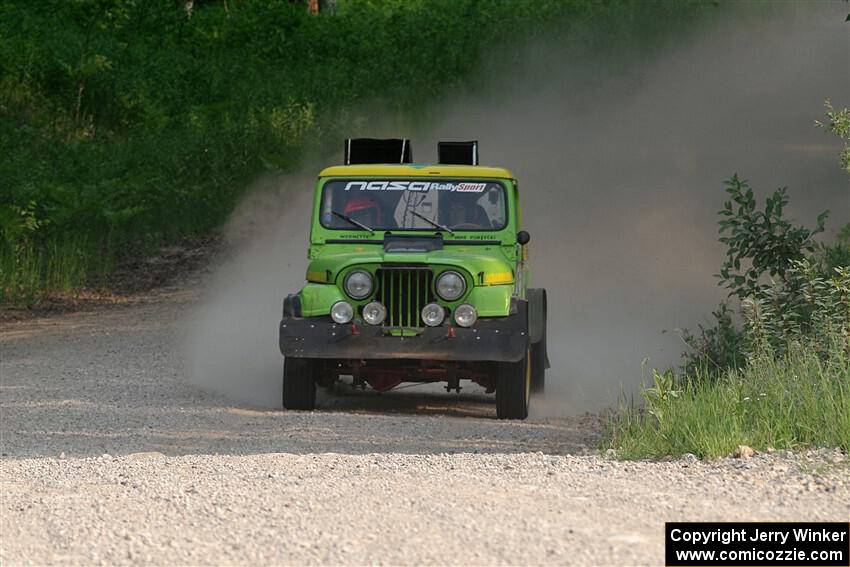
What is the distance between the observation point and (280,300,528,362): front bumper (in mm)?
11266

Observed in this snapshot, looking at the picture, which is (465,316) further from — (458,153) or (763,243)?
(763,243)

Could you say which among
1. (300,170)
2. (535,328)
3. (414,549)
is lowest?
(414,549)

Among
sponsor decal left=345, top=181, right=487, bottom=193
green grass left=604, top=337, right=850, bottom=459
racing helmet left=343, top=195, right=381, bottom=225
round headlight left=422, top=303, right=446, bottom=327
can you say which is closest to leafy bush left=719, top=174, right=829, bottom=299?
sponsor decal left=345, top=181, right=487, bottom=193

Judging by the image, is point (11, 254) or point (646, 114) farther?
point (646, 114)

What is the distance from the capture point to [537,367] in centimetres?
1305

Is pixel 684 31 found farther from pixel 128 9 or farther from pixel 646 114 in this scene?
pixel 128 9

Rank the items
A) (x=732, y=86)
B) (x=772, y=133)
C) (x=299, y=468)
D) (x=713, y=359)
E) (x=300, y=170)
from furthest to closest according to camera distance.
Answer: (x=732, y=86)
(x=772, y=133)
(x=300, y=170)
(x=713, y=359)
(x=299, y=468)

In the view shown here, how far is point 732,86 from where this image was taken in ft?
101

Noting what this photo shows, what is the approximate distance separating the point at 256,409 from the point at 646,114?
18.9 m

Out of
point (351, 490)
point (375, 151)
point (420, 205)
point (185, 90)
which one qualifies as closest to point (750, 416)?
point (351, 490)

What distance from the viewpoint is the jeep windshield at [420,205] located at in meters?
12.4

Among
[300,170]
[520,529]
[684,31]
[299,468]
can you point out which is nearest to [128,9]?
[300,170]

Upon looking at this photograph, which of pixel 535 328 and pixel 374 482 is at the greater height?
pixel 535 328

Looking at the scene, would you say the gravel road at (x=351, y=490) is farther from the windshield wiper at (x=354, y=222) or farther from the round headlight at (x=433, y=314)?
the windshield wiper at (x=354, y=222)
